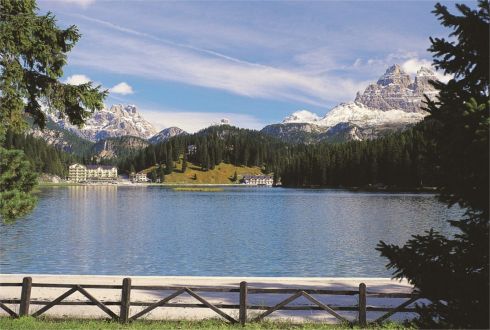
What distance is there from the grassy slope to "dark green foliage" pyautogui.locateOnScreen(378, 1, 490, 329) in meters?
8.89

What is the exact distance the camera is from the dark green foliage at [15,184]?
2236 cm

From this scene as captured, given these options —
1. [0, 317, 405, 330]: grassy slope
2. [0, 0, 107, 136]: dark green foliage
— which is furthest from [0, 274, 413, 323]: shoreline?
[0, 0, 107, 136]: dark green foliage

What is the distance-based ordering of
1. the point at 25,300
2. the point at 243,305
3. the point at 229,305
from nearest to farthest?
the point at 243,305 → the point at 229,305 → the point at 25,300

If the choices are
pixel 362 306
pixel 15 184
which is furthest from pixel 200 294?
pixel 15 184

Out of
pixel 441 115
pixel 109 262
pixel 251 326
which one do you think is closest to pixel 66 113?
pixel 251 326

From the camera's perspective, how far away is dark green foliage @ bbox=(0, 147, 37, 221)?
2236 cm

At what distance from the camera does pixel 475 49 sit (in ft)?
35.4

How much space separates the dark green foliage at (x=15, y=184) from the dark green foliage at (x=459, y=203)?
17.8 m

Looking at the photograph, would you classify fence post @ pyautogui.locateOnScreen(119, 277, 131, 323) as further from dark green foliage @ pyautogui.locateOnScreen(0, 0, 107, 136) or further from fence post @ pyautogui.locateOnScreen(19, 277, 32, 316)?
dark green foliage @ pyautogui.locateOnScreen(0, 0, 107, 136)

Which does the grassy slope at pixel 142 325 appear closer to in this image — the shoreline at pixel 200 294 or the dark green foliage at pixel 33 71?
the shoreline at pixel 200 294

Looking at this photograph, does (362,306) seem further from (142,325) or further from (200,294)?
(142,325)

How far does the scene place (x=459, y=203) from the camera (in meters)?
10.6

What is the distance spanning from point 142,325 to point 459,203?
1326 centimetres

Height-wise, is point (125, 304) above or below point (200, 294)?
above
